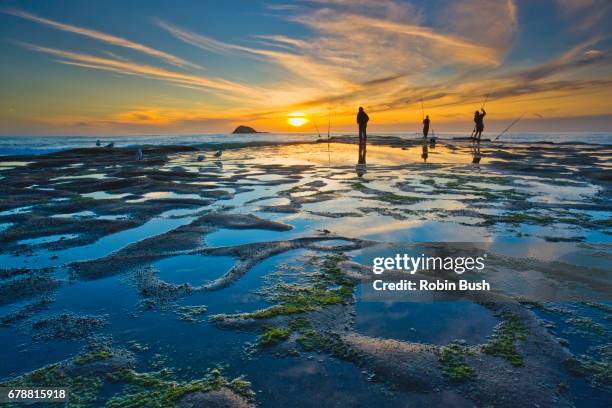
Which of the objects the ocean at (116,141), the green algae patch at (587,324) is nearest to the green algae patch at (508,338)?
the green algae patch at (587,324)

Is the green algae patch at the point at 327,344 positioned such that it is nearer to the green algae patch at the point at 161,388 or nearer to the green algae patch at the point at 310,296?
the green algae patch at the point at 310,296

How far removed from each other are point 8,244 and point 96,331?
4.54m

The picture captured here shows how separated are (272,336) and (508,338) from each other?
7.74ft

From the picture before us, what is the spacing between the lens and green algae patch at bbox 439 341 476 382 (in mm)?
2834

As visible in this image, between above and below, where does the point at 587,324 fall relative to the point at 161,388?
above

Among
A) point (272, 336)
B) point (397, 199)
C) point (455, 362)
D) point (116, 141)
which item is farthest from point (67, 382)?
point (116, 141)

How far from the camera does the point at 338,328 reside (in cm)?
361

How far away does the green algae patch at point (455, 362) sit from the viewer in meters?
2.83

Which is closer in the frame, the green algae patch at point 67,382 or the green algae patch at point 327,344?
the green algae patch at point 67,382

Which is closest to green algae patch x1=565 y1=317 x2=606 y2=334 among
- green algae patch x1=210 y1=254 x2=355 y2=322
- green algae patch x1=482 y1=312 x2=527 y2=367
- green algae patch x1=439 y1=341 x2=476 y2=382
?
green algae patch x1=482 y1=312 x2=527 y2=367

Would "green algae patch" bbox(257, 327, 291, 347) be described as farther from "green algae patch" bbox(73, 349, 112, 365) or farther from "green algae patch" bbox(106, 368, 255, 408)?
"green algae patch" bbox(73, 349, 112, 365)

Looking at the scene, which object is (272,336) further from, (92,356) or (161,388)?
(92,356)

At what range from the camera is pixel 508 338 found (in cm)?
338

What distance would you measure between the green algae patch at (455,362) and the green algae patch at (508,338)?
9.2 inches
